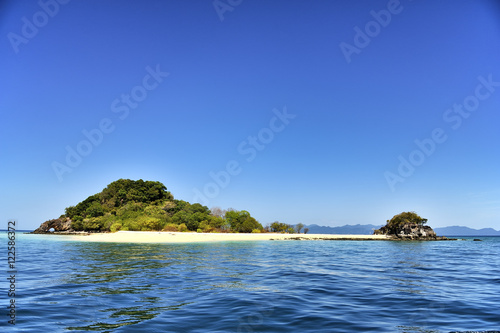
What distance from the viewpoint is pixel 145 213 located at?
8031 centimetres

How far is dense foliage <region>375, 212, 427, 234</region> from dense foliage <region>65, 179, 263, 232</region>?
117 feet

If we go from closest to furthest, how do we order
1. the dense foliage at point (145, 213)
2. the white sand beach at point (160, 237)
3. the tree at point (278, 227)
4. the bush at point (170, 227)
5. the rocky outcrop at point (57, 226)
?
the white sand beach at point (160, 237) < the bush at point (170, 227) < the dense foliage at point (145, 213) < the tree at point (278, 227) < the rocky outcrop at point (57, 226)

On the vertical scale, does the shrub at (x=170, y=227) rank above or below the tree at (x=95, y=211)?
below

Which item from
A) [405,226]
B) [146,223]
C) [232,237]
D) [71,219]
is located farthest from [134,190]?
[405,226]

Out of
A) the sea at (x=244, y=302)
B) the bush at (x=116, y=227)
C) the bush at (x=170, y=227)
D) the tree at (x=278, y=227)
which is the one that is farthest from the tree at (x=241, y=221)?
the sea at (x=244, y=302)

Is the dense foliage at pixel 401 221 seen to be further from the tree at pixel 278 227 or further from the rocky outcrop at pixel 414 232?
the tree at pixel 278 227

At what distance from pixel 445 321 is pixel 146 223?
223 ft

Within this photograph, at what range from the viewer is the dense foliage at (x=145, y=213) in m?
71.5

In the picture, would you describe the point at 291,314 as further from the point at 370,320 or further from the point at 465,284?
the point at 465,284

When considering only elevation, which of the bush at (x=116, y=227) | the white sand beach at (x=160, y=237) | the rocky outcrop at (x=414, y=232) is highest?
the bush at (x=116, y=227)

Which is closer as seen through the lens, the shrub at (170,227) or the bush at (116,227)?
the shrub at (170,227)

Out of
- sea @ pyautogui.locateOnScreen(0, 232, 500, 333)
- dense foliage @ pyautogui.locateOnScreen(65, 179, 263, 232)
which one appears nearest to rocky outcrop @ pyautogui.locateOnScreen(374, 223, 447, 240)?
dense foliage @ pyautogui.locateOnScreen(65, 179, 263, 232)

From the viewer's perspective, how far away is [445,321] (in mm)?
7430

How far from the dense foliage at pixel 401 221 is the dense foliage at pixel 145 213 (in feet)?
117
